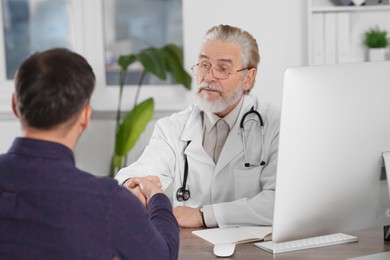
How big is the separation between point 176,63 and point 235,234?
86.8 inches

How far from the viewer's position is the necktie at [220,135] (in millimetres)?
2531

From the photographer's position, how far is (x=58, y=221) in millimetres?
1259

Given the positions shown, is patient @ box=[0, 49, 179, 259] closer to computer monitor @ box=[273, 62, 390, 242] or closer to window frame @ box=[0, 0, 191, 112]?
computer monitor @ box=[273, 62, 390, 242]

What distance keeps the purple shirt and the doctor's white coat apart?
3.46ft

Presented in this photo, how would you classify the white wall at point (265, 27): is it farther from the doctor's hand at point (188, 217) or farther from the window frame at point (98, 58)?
the doctor's hand at point (188, 217)

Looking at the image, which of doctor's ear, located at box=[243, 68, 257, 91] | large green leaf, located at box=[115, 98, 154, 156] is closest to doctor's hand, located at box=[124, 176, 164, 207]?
doctor's ear, located at box=[243, 68, 257, 91]

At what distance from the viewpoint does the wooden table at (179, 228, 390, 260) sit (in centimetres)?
180

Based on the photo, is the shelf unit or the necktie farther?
the shelf unit

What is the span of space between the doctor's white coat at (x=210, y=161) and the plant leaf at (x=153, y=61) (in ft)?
4.69

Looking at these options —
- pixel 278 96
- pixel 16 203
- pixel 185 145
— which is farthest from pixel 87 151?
pixel 16 203

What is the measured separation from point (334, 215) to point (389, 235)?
0.31 metres

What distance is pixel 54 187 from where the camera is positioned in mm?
1266

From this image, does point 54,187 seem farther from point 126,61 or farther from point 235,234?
point 126,61

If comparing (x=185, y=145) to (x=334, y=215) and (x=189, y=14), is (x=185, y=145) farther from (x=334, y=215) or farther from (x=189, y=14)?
(x=189, y=14)
